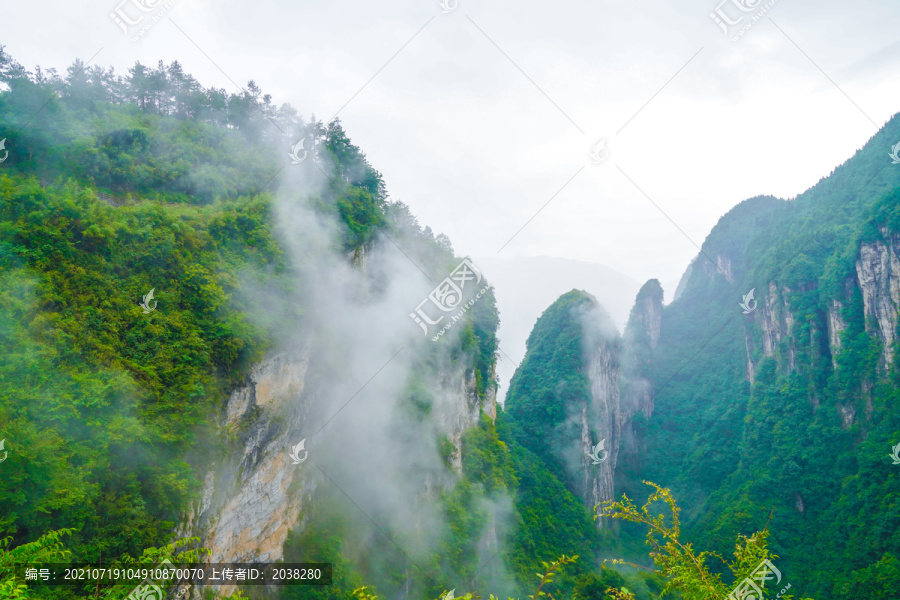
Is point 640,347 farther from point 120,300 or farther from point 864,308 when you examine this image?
point 120,300

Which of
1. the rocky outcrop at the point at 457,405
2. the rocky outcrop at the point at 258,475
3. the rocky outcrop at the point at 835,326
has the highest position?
the rocky outcrop at the point at 835,326

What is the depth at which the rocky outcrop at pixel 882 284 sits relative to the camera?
3250cm

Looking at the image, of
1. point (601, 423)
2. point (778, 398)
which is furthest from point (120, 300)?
point (778, 398)

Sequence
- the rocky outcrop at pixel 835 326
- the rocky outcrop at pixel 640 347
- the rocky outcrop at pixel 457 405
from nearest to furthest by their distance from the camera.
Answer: the rocky outcrop at pixel 457 405 → the rocky outcrop at pixel 835 326 → the rocky outcrop at pixel 640 347

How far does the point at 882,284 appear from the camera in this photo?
33562mm

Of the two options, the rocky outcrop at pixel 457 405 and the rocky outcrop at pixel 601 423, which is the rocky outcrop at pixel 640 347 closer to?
the rocky outcrop at pixel 601 423

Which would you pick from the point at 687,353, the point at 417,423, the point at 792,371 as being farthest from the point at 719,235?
the point at 417,423

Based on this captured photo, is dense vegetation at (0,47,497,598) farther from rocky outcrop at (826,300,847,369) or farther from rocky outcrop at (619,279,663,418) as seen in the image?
rocky outcrop at (619,279,663,418)

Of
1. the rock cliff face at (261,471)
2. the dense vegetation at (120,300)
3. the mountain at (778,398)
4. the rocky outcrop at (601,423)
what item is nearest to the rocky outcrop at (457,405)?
the rock cliff face at (261,471)

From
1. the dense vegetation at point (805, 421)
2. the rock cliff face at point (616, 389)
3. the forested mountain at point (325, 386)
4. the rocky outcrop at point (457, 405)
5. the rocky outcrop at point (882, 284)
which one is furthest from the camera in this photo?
the rock cliff face at point (616, 389)

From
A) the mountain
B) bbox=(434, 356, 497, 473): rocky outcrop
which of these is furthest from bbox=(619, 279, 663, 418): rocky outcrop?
bbox=(434, 356, 497, 473): rocky outcrop

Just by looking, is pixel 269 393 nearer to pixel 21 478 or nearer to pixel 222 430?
pixel 222 430

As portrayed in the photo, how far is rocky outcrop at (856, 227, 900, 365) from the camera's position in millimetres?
32500

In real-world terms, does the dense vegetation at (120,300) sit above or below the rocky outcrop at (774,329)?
below
